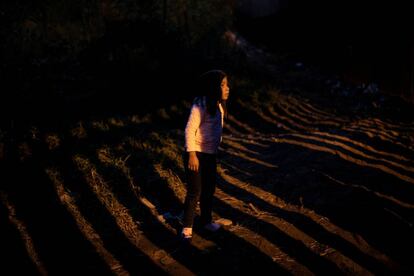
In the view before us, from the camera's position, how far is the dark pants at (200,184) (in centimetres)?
316

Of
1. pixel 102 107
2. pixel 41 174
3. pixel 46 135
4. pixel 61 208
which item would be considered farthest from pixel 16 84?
pixel 61 208

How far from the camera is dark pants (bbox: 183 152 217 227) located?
3.16 m

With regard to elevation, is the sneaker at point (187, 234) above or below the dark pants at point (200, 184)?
below

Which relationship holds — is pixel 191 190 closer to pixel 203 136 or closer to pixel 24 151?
pixel 203 136

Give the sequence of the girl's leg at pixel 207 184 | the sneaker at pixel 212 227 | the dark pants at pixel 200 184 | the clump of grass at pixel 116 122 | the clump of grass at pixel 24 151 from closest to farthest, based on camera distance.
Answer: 1. the dark pants at pixel 200 184
2. the girl's leg at pixel 207 184
3. the sneaker at pixel 212 227
4. the clump of grass at pixel 24 151
5. the clump of grass at pixel 116 122

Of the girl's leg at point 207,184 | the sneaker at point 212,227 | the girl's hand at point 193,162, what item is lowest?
the sneaker at point 212,227

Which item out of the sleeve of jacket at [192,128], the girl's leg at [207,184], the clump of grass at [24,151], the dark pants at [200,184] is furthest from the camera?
the clump of grass at [24,151]

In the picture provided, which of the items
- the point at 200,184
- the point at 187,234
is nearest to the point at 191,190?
the point at 200,184

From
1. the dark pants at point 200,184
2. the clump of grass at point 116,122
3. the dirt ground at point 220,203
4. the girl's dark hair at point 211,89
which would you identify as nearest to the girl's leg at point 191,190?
the dark pants at point 200,184

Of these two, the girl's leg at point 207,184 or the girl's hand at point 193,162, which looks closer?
the girl's hand at point 193,162

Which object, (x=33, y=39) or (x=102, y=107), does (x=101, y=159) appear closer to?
(x=102, y=107)

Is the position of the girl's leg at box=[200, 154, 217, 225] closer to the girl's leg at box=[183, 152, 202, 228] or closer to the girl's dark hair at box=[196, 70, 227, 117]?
the girl's leg at box=[183, 152, 202, 228]

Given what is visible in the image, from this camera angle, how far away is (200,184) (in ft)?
10.5

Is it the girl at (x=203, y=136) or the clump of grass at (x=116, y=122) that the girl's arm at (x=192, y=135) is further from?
the clump of grass at (x=116, y=122)
